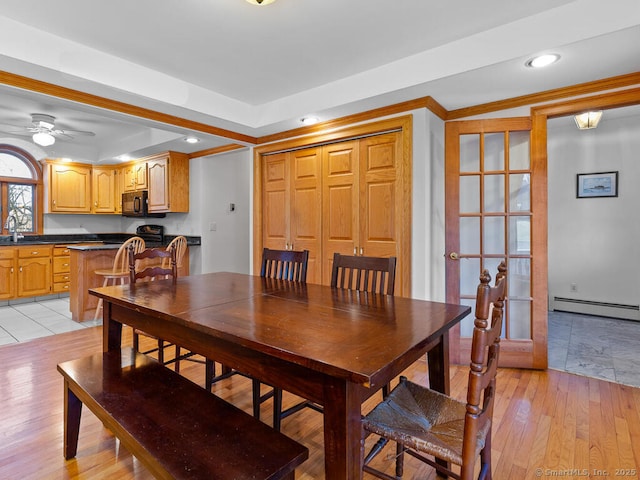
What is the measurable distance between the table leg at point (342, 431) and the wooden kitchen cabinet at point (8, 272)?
5.75m

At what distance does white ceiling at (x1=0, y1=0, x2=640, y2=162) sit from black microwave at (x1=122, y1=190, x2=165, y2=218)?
256 centimetres

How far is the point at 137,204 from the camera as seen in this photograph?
5.40m

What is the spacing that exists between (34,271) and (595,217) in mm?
7729

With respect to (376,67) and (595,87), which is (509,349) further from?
(376,67)

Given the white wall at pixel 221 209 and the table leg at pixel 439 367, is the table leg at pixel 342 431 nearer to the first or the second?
the table leg at pixel 439 367

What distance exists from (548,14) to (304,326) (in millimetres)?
2267

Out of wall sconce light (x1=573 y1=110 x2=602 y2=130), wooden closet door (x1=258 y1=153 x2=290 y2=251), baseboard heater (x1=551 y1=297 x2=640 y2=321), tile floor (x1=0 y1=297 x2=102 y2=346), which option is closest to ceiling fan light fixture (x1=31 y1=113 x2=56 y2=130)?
tile floor (x1=0 y1=297 x2=102 y2=346)

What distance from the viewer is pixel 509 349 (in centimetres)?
282

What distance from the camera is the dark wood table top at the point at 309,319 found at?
40.5 inches

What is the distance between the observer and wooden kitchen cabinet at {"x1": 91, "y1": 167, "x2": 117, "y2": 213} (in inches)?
234

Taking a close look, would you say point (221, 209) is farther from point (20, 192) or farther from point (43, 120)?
point (20, 192)

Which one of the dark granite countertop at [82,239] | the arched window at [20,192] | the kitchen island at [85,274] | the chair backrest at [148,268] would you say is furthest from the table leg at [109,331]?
the arched window at [20,192]

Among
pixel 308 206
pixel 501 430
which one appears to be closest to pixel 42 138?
pixel 308 206

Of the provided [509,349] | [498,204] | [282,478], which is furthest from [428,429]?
[498,204]
